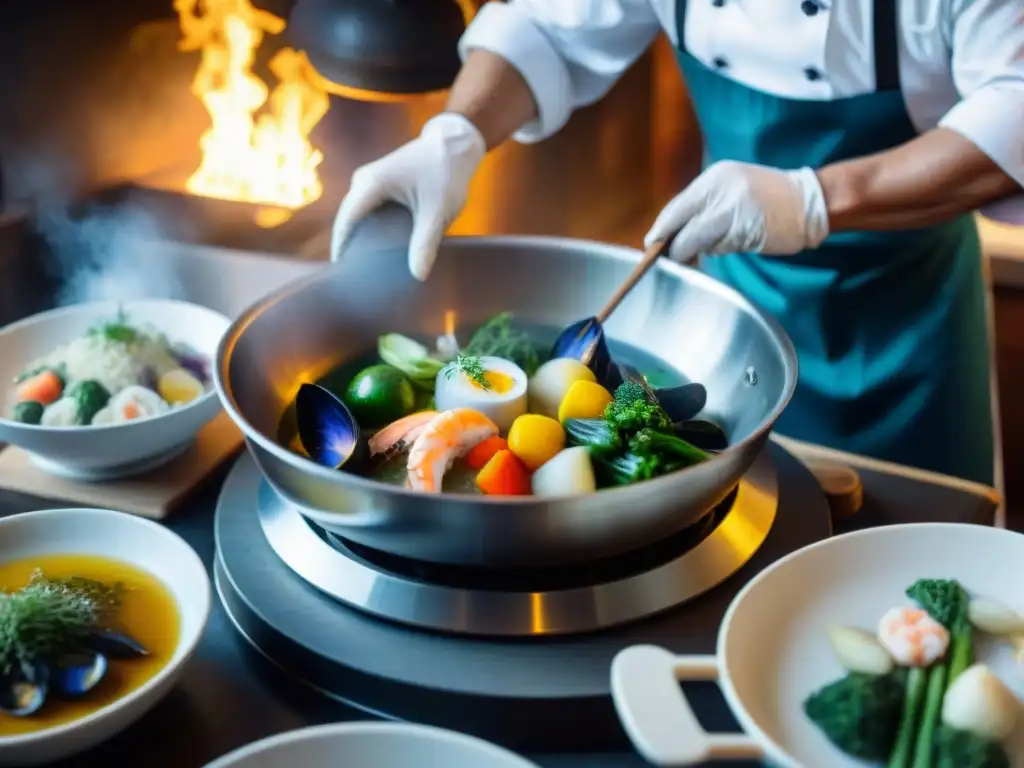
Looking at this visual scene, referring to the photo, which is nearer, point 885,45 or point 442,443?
point 442,443

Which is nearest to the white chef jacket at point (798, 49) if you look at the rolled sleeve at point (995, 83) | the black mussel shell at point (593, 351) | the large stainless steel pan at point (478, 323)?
the rolled sleeve at point (995, 83)

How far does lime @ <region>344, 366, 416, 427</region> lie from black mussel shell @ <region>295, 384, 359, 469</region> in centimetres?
5

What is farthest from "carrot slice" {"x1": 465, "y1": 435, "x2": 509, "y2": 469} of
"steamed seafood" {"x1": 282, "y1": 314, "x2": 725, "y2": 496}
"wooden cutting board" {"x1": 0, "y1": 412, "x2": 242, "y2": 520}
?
"wooden cutting board" {"x1": 0, "y1": 412, "x2": 242, "y2": 520}

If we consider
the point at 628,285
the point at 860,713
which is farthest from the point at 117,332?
the point at 860,713

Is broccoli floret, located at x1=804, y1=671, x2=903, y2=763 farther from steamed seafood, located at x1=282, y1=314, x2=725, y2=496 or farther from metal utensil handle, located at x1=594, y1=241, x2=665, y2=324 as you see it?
metal utensil handle, located at x1=594, y1=241, x2=665, y2=324

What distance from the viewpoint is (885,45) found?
122 centimetres

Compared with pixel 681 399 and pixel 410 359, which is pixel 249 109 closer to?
pixel 410 359

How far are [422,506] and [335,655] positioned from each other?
0.15 metres

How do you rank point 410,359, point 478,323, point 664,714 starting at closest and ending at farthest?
1. point 664,714
2. point 410,359
3. point 478,323

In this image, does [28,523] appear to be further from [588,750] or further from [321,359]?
[588,750]

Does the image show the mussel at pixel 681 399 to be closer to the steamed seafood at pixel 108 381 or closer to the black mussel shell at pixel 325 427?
the black mussel shell at pixel 325 427

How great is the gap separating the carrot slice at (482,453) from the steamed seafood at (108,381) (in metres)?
0.34

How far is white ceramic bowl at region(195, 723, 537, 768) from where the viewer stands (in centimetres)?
64

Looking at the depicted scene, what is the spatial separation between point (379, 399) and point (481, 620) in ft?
0.92
